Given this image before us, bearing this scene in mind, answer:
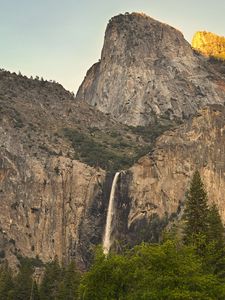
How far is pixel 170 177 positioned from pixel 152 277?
8527cm

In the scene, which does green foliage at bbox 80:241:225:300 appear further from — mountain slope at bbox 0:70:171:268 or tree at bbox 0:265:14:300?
mountain slope at bbox 0:70:171:268

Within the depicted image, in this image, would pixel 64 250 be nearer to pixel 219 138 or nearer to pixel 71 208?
pixel 71 208

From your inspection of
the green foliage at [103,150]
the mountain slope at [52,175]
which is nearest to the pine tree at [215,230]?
the mountain slope at [52,175]

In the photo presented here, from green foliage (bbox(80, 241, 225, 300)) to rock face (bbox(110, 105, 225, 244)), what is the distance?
69509 mm

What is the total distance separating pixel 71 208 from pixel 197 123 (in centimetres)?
3069

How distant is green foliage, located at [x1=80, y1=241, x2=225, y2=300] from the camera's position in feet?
172

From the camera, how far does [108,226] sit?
5300 inches

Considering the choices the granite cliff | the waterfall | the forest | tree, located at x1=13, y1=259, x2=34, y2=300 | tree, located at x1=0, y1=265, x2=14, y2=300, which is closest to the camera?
the forest

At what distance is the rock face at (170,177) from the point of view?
434 feet

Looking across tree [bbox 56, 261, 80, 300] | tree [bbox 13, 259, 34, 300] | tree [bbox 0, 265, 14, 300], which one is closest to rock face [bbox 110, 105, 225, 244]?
tree [bbox 13, 259, 34, 300]

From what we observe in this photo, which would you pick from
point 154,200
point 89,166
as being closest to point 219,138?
point 154,200

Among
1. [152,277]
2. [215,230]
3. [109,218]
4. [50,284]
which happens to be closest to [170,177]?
[109,218]

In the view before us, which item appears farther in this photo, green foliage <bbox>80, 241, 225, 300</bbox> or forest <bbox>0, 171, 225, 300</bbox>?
forest <bbox>0, 171, 225, 300</bbox>

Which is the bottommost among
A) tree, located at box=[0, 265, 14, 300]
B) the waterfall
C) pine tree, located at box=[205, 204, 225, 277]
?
tree, located at box=[0, 265, 14, 300]
